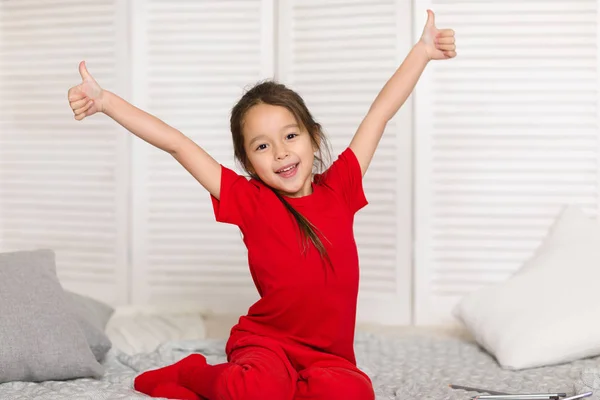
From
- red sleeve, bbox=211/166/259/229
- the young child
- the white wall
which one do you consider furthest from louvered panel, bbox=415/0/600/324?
red sleeve, bbox=211/166/259/229

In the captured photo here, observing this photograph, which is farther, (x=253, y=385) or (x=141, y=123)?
(x=141, y=123)

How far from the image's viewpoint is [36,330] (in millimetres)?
1782

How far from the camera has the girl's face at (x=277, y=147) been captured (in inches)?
66.6

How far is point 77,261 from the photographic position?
3096mm

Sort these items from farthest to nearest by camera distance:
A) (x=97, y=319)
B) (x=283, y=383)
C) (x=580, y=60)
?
(x=580, y=60)
(x=97, y=319)
(x=283, y=383)

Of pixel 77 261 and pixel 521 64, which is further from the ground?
pixel 521 64

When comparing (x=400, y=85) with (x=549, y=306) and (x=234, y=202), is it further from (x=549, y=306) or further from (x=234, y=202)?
(x=549, y=306)

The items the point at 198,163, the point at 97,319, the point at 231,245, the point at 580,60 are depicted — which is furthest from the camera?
the point at 231,245

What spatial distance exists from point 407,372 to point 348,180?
1.60 feet

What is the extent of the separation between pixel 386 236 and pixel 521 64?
→ 709mm

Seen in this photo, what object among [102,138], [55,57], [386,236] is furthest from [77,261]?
[386,236]

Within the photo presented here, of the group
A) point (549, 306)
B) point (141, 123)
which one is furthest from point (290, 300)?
point (549, 306)

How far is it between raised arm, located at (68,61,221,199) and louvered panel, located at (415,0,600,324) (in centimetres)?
125

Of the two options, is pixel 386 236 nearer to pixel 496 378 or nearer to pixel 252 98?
pixel 496 378
